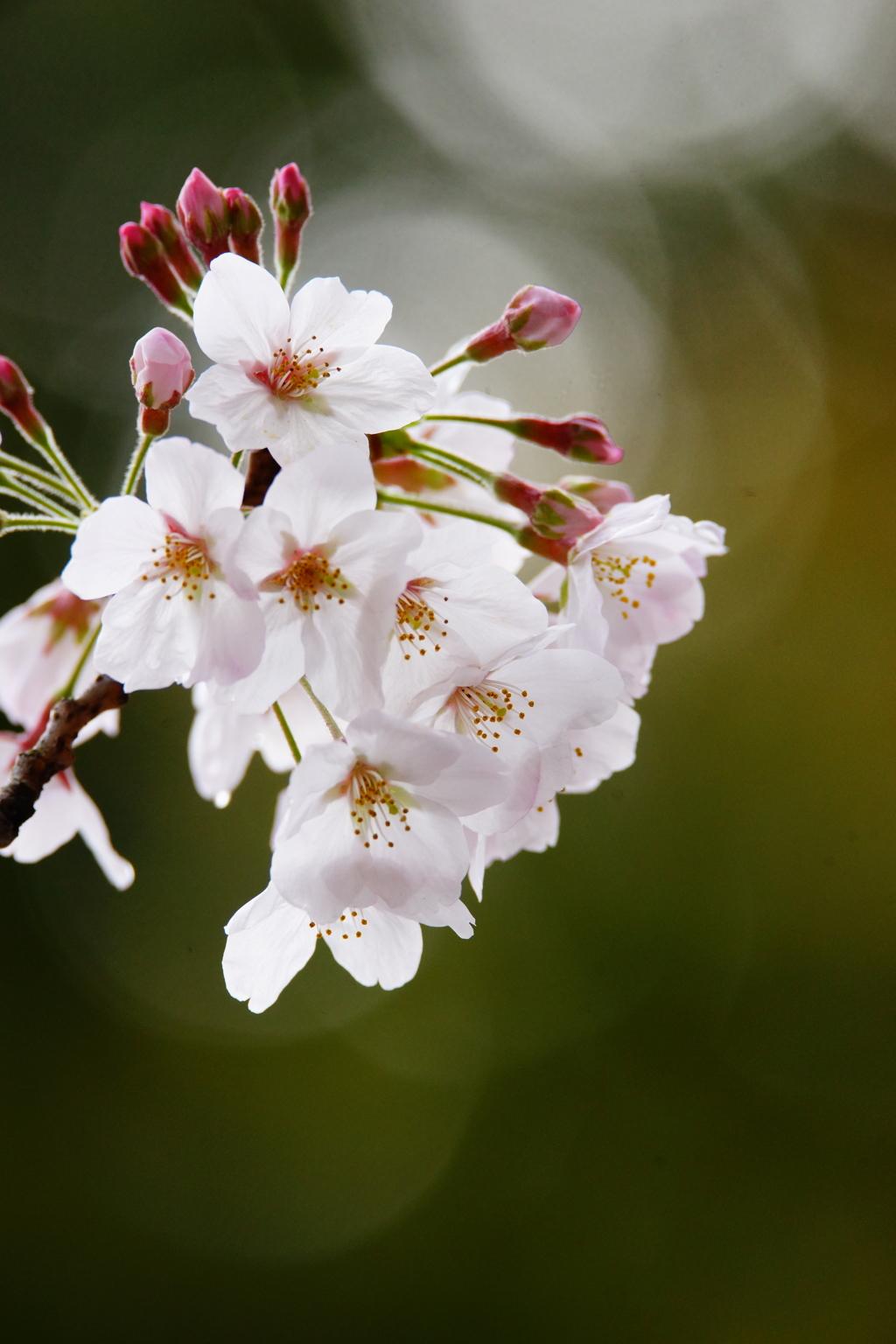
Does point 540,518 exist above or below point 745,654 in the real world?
above

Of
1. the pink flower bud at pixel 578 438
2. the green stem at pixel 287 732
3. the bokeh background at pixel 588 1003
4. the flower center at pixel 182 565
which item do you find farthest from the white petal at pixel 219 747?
the bokeh background at pixel 588 1003

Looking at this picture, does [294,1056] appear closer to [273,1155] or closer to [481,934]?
[273,1155]

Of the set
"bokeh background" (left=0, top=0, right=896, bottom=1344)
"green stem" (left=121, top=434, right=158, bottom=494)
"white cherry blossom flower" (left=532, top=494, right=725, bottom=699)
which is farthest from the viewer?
"bokeh background" (left=0, top=0, right=896, bottom=1344)

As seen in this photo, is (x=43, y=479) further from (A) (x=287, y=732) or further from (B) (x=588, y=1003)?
(B) (x=588, y=1003)

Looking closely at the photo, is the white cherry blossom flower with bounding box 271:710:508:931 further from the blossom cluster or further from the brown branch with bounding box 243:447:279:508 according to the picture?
the brown branch with bounding box 243:447:279:508

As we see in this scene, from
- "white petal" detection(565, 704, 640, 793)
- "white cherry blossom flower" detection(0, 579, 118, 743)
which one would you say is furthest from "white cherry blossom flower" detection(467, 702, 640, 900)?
"white cherry blossom flower" detection(0, 579, 118, 743)

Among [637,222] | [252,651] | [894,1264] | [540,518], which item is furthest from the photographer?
[637,222]

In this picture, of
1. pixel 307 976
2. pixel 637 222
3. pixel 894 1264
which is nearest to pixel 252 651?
pixel 307 976

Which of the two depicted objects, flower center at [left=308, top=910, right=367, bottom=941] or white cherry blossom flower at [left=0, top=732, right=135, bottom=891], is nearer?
flower center at [left=308, top=910, right=367, bottom=941]
